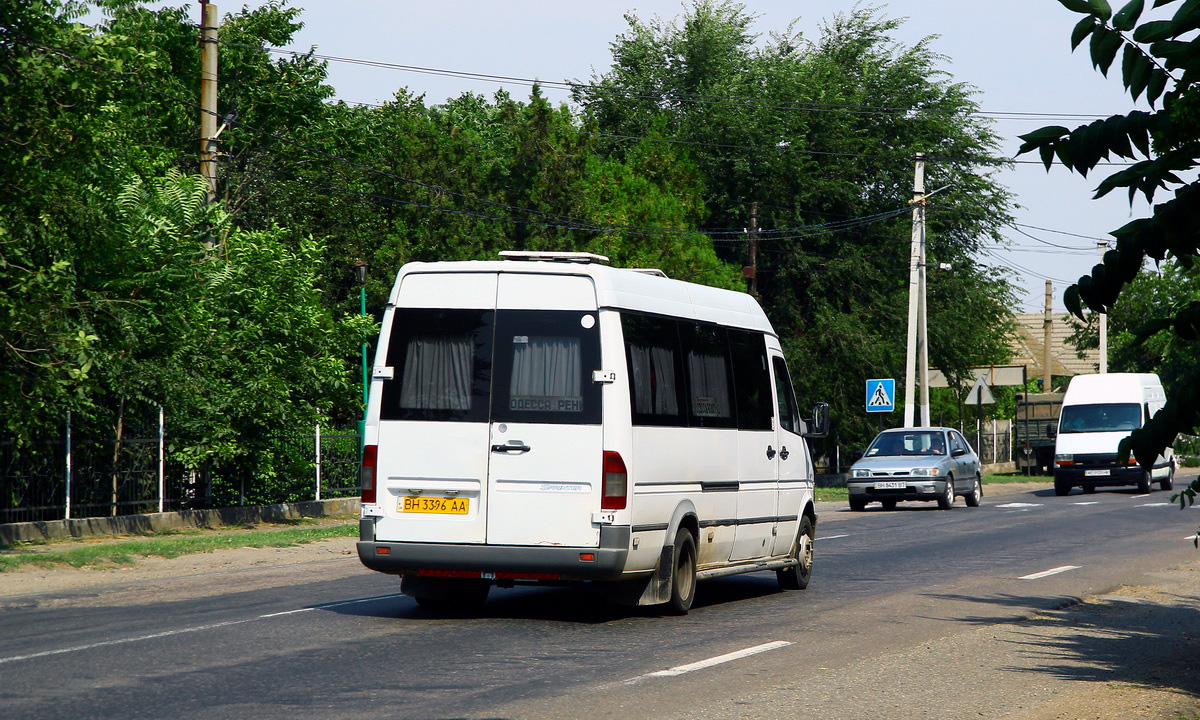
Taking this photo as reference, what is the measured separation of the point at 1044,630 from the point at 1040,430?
43213 millimetres

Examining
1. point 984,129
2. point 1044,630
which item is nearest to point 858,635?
point 1044,630

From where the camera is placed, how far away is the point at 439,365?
36.6 feet

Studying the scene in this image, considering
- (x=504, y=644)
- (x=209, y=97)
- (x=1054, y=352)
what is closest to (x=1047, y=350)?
(x=1054, y=352)

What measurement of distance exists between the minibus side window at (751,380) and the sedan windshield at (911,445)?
17.8 m

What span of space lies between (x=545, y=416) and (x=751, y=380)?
324cm

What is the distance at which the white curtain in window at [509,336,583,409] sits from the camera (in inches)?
429

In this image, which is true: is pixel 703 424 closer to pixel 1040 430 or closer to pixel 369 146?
pixel 369 146

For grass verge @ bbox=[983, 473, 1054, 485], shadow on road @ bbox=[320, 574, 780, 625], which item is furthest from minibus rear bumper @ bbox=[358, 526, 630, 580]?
grass verge @ bbox=[983, 473, 1054, 485]

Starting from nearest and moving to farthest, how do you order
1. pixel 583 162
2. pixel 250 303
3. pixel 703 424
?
pixel 703 424 → pixel 250 303 → pixel 583 162

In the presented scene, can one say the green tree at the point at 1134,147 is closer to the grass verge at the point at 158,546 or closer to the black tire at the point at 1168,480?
the grass verge at the point at 158,546

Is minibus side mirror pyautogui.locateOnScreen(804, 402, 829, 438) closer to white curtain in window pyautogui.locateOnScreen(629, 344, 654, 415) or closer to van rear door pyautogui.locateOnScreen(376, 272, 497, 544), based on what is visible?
white curtain in window pyautogui.locateOnScreen(629, 344, 654, 415)

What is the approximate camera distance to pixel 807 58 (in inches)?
2160

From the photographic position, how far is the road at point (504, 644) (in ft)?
25.0

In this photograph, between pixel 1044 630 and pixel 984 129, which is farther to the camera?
pixel 984 129
